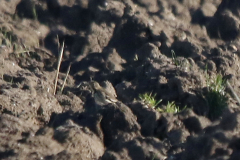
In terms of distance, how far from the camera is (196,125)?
12.9 feet

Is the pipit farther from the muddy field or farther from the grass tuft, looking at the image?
the grass tuft

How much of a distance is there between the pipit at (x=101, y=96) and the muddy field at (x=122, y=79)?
64 mm

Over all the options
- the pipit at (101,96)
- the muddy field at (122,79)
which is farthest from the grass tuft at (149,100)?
the pipit at (101,96)

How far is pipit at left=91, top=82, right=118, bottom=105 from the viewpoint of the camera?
14.3ft

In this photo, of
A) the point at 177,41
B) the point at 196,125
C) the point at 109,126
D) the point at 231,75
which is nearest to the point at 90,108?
the point at 109,126

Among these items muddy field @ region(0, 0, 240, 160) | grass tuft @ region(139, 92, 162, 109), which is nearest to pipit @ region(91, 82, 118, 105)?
muddy field @ region(0, 0, 240, 160)

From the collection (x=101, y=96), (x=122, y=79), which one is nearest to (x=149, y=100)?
(x=101, y=96)

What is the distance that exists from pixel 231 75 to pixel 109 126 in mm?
1484

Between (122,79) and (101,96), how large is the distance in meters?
0.70

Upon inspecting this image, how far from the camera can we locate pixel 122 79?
201 inches

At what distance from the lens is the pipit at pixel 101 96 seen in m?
4.37

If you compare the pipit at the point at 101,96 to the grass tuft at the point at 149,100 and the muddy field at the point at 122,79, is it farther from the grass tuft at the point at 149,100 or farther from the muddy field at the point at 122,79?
the grass tuft at the point at 149,100

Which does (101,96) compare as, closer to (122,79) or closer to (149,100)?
(149,100)

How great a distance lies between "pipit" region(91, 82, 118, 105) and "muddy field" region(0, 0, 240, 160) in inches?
2.5
